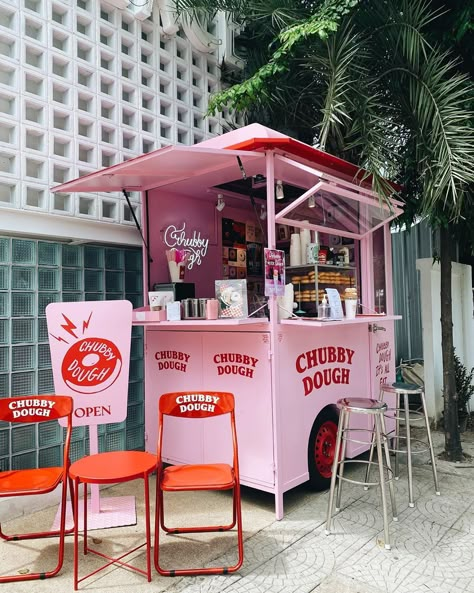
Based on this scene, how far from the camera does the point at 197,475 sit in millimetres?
2770

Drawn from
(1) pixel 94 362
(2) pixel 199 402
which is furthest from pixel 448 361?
(1) pixel 94 362

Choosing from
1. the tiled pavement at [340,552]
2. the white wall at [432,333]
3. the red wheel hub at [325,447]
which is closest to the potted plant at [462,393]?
the white wall at [432,333]

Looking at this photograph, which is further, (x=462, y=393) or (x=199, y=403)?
(x=462, y=393)

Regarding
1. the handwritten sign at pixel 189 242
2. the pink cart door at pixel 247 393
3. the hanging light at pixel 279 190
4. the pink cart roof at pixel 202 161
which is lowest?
the pink cart door at pixel 247 393

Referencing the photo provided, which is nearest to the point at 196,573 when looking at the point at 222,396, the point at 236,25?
the point at 222,396

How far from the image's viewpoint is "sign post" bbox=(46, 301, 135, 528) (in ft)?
11.0

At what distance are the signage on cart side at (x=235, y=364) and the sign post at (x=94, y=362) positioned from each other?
0.74 metres

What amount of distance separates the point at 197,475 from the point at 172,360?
1.50 m

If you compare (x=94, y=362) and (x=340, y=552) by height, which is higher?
(x=94, y=362)

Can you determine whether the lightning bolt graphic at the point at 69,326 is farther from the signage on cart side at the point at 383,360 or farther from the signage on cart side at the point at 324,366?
the signage on cart side at the point at 383,360

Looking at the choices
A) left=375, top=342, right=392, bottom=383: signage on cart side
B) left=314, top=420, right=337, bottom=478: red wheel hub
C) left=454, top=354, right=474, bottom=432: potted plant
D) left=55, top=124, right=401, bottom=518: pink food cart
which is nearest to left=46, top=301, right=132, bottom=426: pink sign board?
left=55, top=124, right=401, bottom=518: pink food cart

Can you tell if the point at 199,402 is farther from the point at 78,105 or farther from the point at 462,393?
the point at 462,393

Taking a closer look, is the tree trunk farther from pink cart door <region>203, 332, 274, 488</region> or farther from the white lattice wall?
the white lattice wall

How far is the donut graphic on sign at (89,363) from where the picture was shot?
3367 millimetres
